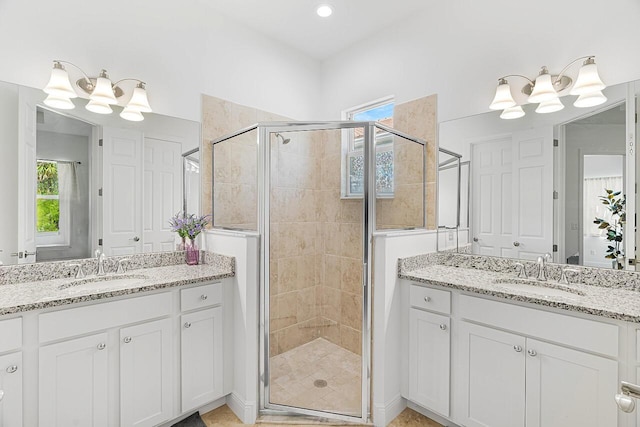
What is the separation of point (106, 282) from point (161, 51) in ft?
5.32

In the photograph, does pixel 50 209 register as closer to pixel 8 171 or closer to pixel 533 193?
pixel 8 171

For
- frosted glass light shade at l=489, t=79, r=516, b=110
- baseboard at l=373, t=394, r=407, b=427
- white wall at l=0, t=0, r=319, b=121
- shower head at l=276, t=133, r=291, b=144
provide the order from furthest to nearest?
shower head at l=276, t=133, r=291, b=144 < frosted glass light shade at l=489, t=79, r=516, b=110 < baseboard at l=373, t=394, r=407, b=427 < white wall at l=0, t=0, r=319, b=121

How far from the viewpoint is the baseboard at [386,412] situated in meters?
1.88

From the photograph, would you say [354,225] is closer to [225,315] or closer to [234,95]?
[225,315]

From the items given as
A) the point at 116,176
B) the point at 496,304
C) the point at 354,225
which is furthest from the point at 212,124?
the point at 496,304

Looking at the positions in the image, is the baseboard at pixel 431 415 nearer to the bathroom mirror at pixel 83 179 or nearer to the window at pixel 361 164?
the window at pixel 361 164

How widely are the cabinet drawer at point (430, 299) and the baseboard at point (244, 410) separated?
3.90 feet

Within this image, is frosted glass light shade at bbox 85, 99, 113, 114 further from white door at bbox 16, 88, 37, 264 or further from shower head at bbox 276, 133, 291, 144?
shower head at bbox 276, 133, 291, 144

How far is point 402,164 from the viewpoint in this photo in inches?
90.1

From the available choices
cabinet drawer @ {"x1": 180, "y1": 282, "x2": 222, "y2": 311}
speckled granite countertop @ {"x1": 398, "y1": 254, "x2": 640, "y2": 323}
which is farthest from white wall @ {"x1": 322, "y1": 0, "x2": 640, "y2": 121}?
cabinet drawer @ {"x1": 180, "y1": 282, "x2": 222, "y2": 311}

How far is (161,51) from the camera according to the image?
2.22 metres

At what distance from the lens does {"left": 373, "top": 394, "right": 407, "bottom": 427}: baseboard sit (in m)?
1.88

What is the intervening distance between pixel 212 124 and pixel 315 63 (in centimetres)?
141

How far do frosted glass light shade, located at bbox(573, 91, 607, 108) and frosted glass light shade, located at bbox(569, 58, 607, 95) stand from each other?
1.2 inches
